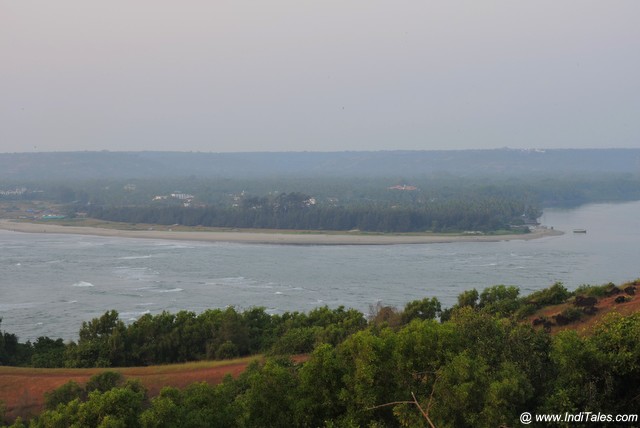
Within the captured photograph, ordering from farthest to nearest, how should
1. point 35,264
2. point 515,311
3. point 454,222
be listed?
point 454,222 < point 35,264 < point 515,311

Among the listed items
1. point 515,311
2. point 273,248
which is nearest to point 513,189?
point 273,248

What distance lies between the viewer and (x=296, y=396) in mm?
10297

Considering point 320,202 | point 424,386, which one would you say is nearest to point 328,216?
point 320,202

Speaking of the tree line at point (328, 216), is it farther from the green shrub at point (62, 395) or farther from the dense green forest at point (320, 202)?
the green shrub at point (62, 395)

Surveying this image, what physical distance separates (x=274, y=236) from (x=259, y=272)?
23833 mm

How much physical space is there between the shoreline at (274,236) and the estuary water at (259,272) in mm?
2487

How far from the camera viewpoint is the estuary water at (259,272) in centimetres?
3400

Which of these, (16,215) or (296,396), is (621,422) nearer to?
(296,396)

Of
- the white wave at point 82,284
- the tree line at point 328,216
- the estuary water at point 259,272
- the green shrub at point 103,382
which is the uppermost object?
the tree line at point 328,216

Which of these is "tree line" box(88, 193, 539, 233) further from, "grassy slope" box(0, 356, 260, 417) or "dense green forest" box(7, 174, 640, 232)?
"grassy slope" box(0, 356, 260, 417)

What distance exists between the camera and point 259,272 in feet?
148

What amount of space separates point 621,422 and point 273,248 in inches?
2037

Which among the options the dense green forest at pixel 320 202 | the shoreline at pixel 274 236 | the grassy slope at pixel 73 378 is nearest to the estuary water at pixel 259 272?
the shoreline at pixel 274 236

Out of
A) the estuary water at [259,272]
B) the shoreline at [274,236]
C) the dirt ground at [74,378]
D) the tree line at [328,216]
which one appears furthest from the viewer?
the tree line at [328,216]
